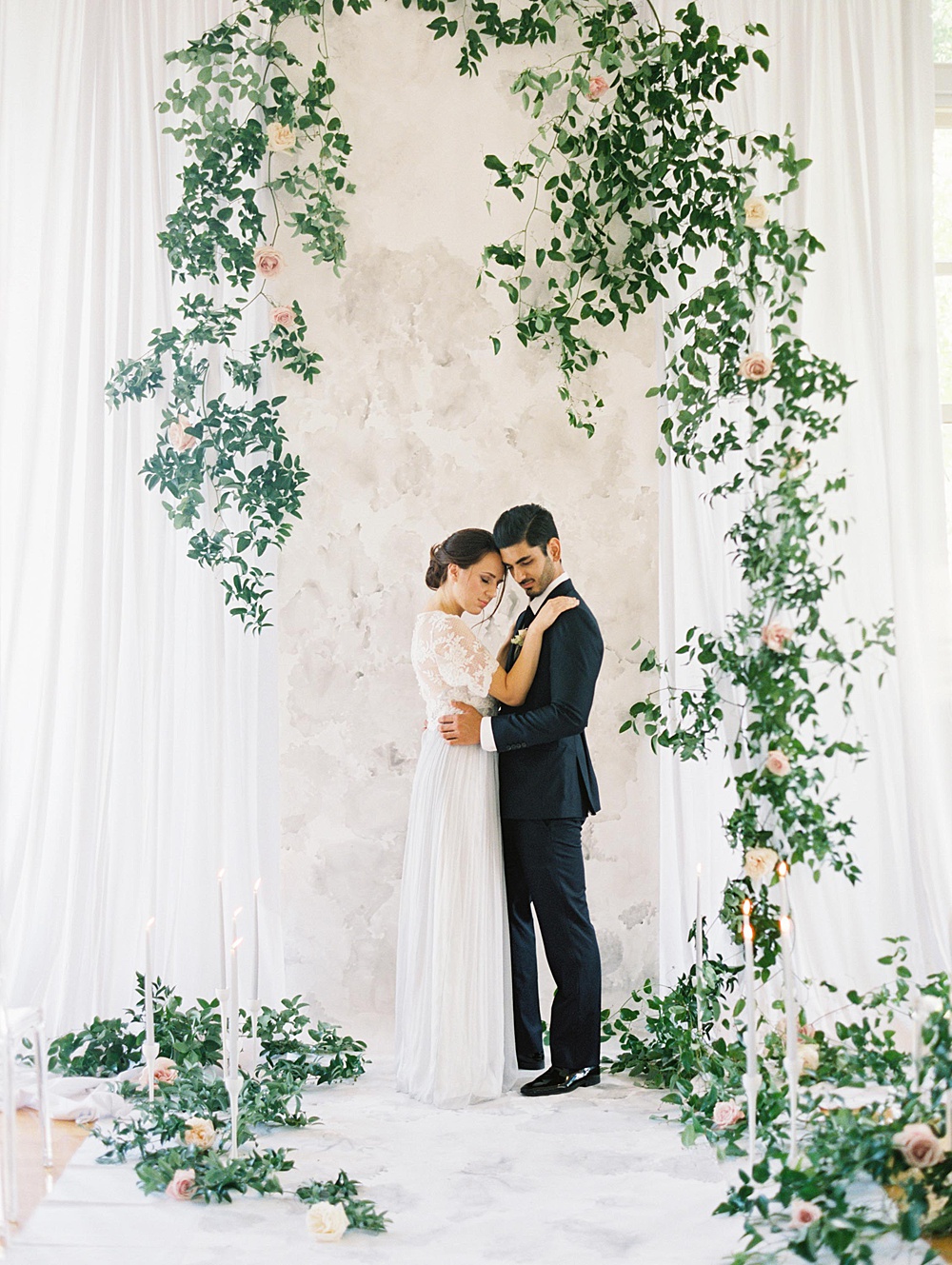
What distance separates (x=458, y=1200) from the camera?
2355mm

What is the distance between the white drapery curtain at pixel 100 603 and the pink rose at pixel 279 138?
33cm

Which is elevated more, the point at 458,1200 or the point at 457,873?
the point at 457,873

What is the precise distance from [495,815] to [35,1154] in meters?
1.33

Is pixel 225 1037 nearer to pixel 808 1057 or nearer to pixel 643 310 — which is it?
Result: pixel 808 1057

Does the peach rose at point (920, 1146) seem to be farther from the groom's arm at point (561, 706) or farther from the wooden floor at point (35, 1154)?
the wooden floor at point (35, 1154)

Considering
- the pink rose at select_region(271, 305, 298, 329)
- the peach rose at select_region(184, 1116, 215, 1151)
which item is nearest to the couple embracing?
the peach rose at select_region(184, 1116, 215, 1151)

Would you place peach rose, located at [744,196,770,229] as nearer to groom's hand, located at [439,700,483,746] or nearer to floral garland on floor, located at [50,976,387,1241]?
groom's hand, located at [439,700,483,746]

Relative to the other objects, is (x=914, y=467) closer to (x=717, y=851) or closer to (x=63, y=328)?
(x=717, y=851)

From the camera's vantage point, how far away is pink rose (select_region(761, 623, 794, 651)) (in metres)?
2.94

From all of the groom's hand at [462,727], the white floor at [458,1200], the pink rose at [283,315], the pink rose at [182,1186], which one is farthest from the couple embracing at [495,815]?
the pink rose at [283,315]

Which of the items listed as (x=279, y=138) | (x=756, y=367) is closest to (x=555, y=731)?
(x=756, y=367)

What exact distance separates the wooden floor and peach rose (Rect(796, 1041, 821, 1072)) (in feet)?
5.43

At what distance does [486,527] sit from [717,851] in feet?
3.92

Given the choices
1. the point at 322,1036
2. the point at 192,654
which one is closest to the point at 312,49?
the point at 192,654
